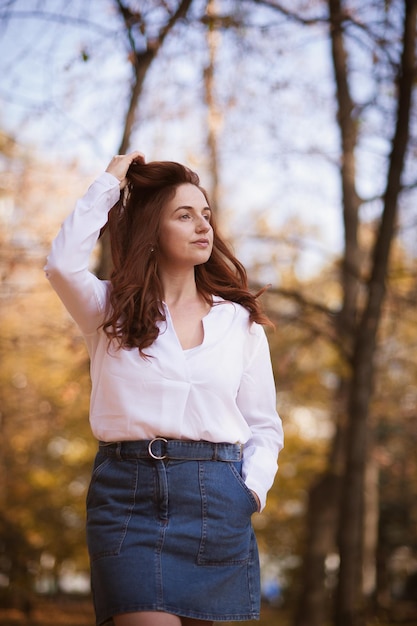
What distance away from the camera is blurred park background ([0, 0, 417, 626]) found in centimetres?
682

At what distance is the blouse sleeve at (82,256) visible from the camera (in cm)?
276

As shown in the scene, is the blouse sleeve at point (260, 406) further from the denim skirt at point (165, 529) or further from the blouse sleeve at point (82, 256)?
the blouse sleeve at point (82, 256)

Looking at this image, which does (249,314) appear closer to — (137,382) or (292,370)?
(137,382)

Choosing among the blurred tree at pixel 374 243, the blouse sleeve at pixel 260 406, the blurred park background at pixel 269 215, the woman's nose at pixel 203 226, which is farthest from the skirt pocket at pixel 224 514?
the blurred tree at pixel 374 243

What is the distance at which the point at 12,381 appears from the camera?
15930 mm

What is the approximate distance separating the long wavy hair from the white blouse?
5 centimetres

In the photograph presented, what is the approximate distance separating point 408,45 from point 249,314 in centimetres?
454

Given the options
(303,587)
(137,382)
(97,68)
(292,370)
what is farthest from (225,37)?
(303,587)

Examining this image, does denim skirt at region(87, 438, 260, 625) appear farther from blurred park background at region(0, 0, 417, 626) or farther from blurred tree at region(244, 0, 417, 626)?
blurred tree at region(244, 0, 417, 626)

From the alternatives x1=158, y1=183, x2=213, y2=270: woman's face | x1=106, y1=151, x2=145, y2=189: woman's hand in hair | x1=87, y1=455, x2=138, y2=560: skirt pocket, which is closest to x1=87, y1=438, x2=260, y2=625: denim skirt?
x1=87, y1=455, x2=138, y2=560: skirt pocket

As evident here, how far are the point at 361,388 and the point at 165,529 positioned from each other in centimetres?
530

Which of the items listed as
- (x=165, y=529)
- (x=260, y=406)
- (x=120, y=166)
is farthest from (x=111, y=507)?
(x=120, y=166)

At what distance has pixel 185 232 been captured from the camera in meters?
3.04

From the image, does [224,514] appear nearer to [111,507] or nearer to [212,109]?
[111,507]
